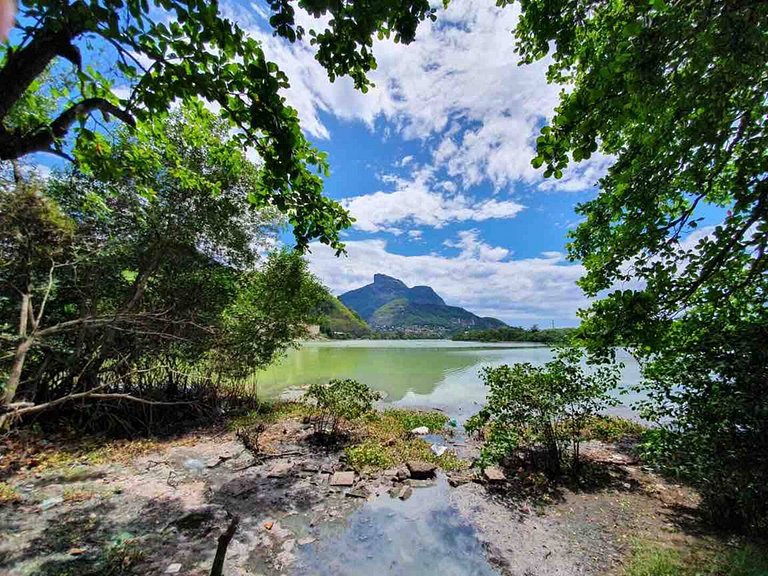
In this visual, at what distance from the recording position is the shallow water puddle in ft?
14.3

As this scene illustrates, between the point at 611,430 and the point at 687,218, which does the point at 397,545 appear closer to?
the point at 687,218

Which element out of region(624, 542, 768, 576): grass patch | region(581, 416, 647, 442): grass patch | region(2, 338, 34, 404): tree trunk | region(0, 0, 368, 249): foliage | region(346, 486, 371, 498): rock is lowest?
region(346, 486, 371, 498): rock

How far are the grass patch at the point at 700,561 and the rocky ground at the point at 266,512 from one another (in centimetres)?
27

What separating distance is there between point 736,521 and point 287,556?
6.12 m

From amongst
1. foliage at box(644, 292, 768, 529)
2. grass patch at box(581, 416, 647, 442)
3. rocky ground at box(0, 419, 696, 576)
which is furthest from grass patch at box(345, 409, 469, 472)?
foliage at box(644, 292, 768, 529)

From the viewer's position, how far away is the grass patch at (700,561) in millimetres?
3688

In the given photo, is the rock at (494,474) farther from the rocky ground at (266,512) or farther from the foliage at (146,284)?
the foliage at (146,284)

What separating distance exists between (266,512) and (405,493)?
8.14 feet

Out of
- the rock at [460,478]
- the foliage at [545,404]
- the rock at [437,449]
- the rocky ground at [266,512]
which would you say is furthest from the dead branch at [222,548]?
the rock at [437,449]

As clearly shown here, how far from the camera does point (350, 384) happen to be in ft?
32.0

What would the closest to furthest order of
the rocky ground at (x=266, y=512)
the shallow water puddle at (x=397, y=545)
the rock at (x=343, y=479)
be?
the rocky ground at (x=266, y=512) < the shallow water puddle at (x=397, y=545) < the rock at (x=343, y=479)

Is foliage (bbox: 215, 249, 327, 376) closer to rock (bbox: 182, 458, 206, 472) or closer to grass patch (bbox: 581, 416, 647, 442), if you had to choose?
rock (bbox: 182, 458, 206, 472)

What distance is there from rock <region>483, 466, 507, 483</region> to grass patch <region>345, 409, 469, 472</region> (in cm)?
74

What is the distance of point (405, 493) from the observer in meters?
6.35
